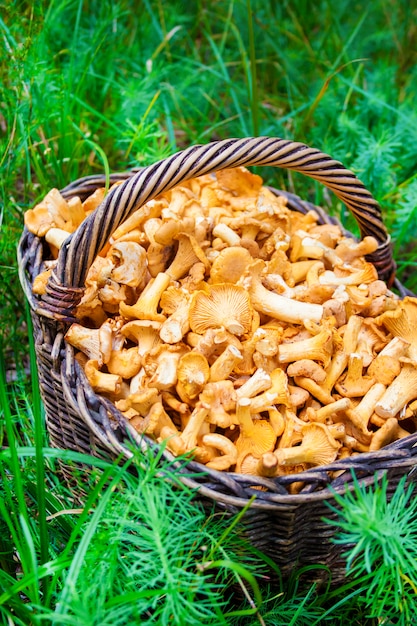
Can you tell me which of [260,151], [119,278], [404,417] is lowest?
[404,417]

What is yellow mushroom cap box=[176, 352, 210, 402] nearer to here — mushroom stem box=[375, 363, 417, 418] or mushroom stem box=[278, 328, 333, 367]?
mushroom stem box=[278, 328, 333, 367]

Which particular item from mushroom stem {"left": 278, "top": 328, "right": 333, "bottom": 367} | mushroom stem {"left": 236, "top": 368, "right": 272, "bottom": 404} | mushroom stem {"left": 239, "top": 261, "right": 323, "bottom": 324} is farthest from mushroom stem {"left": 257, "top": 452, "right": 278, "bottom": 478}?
mushroom stem {"left": 239, "top": 261, "right": 323, "bottom": 324}

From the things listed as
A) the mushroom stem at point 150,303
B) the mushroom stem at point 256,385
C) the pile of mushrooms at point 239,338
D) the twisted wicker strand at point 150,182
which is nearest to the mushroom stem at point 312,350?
the pile of mushrooms at point 239,338

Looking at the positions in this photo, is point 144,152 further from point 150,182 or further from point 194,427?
point 194,427

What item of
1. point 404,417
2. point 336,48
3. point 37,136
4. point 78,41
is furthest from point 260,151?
point 336,48

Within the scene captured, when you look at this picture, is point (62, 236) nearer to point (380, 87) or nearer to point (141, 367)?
point (141, 367)

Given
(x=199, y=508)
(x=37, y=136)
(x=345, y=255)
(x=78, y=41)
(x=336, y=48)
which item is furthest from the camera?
(x=336, y=48)

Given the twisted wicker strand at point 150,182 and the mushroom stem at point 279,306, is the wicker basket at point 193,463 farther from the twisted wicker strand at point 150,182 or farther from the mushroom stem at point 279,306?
the mushroom stem at point 279,306
